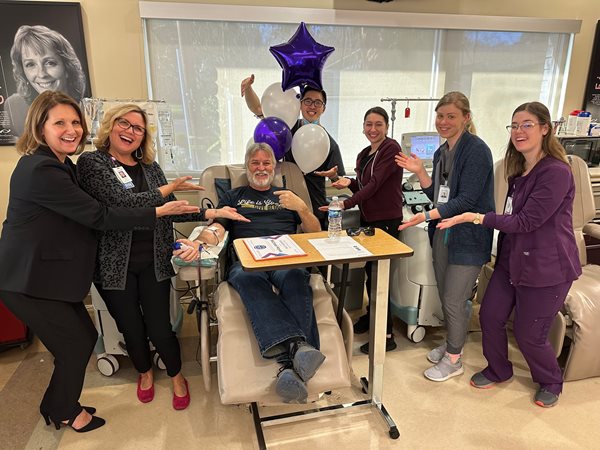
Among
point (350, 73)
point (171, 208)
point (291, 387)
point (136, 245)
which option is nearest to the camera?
point (291, 387)

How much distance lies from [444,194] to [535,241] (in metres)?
0.47

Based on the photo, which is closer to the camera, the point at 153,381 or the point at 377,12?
the point at 153,381

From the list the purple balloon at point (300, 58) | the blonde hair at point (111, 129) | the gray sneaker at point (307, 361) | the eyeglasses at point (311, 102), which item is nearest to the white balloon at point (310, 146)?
the eyeglasses at point (311, 102)

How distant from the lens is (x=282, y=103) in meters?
2.51

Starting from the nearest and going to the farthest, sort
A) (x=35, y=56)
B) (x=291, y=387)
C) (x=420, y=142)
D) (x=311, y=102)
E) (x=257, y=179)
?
(x=291, y=387) < (x=257, y=179) < (x=311, y=102) < (x=35, y=56) < (x=420, y=142)

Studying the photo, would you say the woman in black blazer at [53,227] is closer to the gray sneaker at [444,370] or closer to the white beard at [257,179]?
the white beard at [257,179]

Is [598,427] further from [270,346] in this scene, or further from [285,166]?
[285,166]

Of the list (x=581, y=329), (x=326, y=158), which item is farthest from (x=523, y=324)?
(x=326, y=158)

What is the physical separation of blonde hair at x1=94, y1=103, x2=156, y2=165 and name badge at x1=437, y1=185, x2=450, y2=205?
1454mm

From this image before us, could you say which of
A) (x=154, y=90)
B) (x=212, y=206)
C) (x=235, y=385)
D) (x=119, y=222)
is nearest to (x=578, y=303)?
(x=235, y=385)

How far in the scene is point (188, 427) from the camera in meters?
1.97

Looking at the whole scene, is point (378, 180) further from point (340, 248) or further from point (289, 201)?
point (340, 248)

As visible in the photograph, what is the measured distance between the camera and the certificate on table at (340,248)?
5.45 ft

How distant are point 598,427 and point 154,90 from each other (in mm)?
3305
